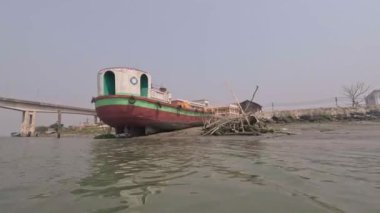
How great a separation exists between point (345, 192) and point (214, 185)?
175cm

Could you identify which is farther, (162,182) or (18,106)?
(18,106)

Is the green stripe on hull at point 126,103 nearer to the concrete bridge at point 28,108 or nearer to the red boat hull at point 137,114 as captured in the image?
the red boat hull at point 137,114

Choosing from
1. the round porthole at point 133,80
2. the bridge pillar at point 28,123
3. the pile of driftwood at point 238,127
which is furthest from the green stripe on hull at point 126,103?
the bridge pillar at point 28,123

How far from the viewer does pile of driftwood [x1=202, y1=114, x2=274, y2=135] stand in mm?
21609

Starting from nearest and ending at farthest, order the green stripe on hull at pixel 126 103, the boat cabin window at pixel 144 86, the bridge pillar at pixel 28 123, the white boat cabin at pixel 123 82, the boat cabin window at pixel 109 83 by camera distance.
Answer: the green stripe on hull at pixel 126 103 → the white boat cabin at pixel 123 82 → the boat cabin window at pixel 109 83 → the boat cabin window at pixel 144 86 → the bridge pillar at pixel 28 123

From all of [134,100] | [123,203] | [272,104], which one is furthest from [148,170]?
[272,104]

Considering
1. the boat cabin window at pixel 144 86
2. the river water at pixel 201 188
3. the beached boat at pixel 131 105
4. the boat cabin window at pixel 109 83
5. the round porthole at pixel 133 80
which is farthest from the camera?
the boat cabin window at pixel 144 86

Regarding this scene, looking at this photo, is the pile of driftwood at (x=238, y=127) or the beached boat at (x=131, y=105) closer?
the pile of driftwood at (x=238, y=127)

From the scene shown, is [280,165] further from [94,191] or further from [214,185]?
[94,191]

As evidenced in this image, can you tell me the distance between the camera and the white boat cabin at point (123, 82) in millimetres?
23031

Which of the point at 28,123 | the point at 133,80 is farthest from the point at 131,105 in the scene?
the point at 28,123

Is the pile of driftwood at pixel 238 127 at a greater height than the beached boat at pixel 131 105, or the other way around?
the beached boat at pixel 131 105

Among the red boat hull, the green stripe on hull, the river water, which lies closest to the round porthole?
the red boat hull

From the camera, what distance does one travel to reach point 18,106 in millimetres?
57781
